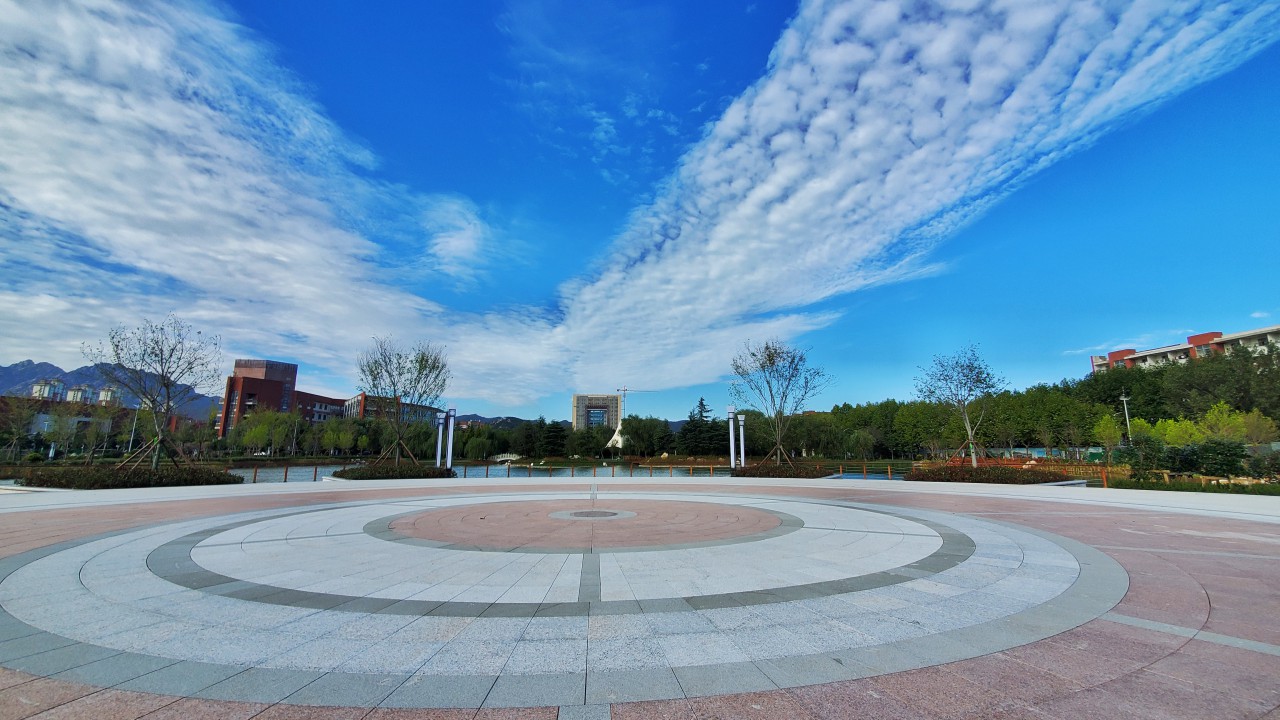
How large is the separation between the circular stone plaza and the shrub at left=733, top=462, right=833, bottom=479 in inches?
632

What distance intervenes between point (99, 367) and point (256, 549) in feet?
82.1

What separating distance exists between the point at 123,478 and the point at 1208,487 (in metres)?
38.1

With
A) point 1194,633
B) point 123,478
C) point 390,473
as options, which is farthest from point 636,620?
point 390,473

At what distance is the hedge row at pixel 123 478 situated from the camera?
17.8 meters

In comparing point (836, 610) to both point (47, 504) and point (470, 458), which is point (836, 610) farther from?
point (470, 458)

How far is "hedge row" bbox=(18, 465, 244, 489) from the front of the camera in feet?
58.2

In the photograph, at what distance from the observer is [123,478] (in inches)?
716

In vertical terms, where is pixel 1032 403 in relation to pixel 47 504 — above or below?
above

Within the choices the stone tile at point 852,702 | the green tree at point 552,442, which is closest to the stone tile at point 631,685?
the stone tile at point 852,702

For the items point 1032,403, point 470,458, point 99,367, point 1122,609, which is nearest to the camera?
point 1122,609

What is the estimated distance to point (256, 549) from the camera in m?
7.54

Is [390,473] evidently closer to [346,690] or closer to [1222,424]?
[346,690]

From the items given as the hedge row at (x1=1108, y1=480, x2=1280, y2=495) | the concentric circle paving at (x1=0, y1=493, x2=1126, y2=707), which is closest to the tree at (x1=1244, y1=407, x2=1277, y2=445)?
the hedge row at (x1=1108, y1=480, x2=1280, y2=495)

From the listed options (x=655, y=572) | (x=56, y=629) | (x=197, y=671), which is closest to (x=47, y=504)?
(x=56, y=629)
